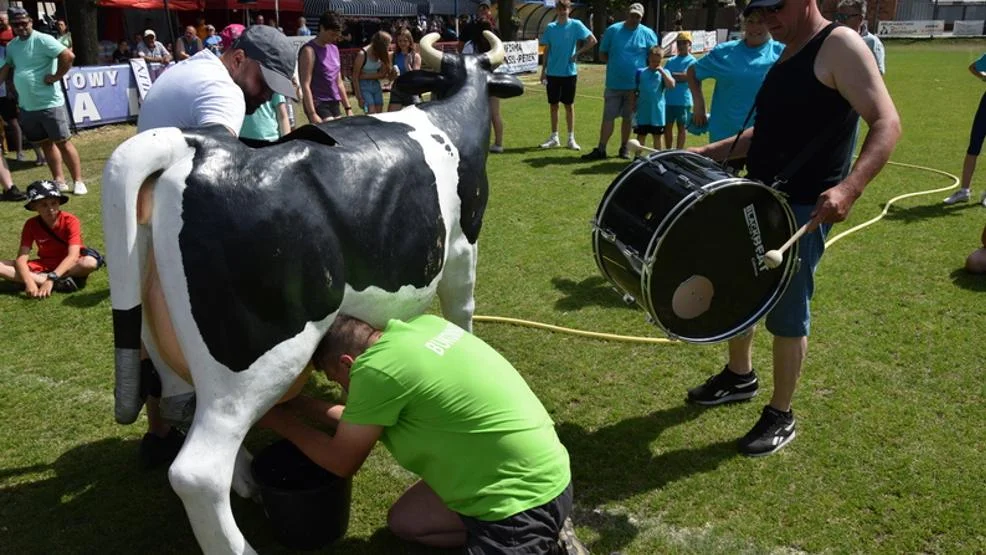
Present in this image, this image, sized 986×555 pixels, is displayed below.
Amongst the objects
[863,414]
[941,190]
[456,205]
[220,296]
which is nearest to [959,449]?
[863,414]

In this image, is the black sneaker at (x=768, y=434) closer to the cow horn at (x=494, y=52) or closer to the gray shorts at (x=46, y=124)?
the cow horn at (x=494, y=52)

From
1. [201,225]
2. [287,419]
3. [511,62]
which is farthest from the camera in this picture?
[511,62]

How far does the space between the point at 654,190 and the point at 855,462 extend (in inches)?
61.1

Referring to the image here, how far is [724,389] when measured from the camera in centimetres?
393

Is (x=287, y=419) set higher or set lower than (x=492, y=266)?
higher

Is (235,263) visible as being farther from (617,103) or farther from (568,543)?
(617,103)

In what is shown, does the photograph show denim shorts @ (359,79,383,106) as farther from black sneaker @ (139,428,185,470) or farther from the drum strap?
the drum strap

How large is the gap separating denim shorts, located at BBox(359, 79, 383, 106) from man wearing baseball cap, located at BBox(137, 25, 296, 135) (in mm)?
6189

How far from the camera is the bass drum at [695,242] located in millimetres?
2928

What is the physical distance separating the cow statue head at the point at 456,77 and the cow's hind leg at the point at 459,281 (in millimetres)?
766

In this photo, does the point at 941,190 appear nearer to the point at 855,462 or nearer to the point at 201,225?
the point at 855,462

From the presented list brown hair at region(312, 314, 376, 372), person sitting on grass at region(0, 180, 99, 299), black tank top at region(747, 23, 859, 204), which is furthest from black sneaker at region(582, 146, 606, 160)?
brown hair at region(312, 314, 376, 372)

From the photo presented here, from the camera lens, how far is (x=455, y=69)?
12.0ft

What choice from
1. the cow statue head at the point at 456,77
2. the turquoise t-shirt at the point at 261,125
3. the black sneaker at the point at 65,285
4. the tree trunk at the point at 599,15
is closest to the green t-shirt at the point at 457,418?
the cow statue head at the point at 456,77
